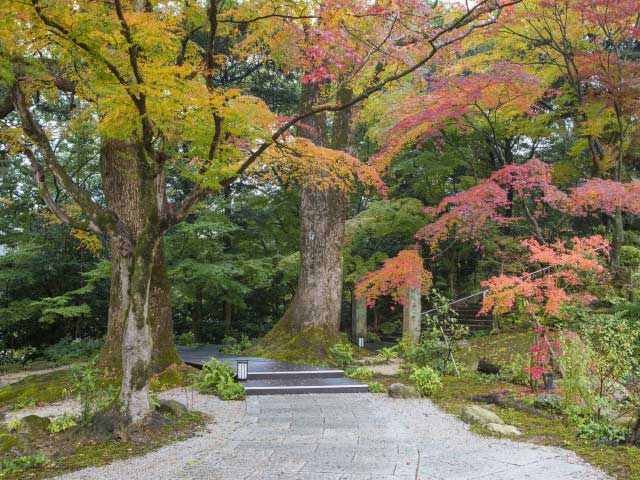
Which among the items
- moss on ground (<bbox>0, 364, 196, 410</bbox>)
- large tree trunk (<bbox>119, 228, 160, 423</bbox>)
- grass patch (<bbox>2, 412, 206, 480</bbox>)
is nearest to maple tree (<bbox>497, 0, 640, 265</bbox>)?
large tree trunk (<bbox>119, 228, 160, 423</bbox>)

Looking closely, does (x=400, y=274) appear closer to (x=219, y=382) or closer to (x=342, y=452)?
(x=219, y=382)

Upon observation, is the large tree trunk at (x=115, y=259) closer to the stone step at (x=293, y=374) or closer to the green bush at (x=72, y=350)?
the stone step at (x=293, y=374)

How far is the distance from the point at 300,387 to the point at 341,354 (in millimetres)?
1961

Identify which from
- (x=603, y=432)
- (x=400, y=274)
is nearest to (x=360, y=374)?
(x=400, y=274)

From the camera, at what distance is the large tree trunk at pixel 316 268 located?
30.9 ft

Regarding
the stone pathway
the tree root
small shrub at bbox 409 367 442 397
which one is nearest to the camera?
the stone pathway

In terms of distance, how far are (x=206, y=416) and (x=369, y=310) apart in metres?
10.5

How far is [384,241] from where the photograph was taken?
14531mm

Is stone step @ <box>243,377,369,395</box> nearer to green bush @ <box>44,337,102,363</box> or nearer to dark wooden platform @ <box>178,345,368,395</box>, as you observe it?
dark wooden platform @ <box>178,345,368,395</box>

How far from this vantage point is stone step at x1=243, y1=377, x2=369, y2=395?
6.74 metres

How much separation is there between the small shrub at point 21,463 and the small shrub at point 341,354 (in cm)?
549

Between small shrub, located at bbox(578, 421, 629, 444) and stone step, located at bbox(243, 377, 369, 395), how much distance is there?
3.13 meters

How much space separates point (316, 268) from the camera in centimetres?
956

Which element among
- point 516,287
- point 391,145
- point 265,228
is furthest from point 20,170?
point 516,287
